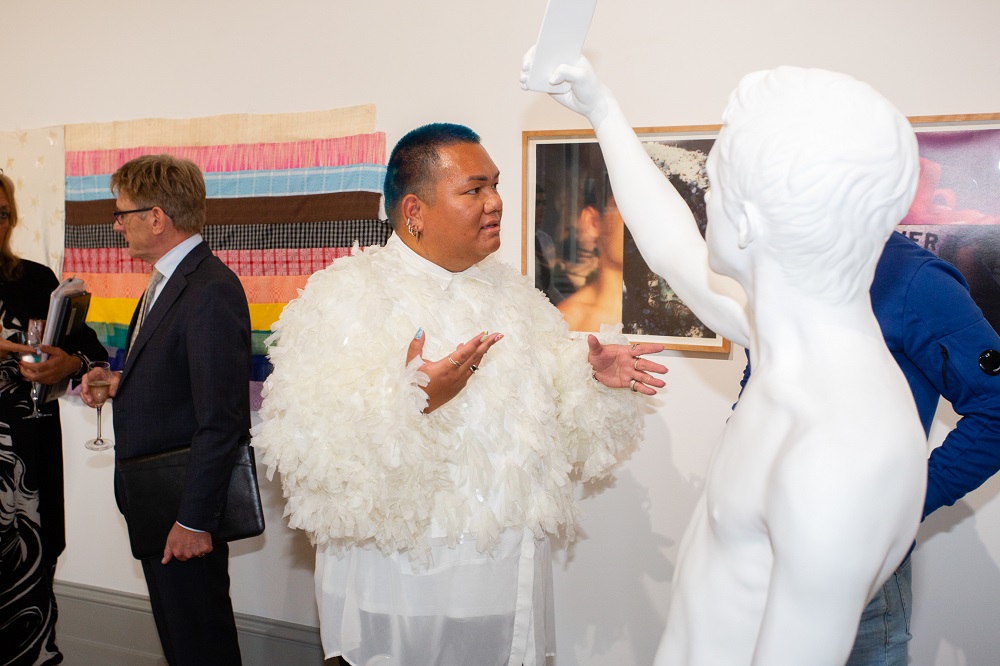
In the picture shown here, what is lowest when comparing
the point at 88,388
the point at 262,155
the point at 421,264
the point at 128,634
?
the point at 128,634

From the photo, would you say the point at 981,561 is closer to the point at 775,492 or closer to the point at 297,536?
the point at 775,492

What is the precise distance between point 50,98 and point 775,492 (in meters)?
3.69

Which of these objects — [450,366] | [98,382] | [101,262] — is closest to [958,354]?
[450,366]

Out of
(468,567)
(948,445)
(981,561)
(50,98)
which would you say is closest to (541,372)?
(468,567)

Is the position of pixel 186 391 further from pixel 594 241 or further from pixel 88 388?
pixel 594 241

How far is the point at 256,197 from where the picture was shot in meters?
3.03

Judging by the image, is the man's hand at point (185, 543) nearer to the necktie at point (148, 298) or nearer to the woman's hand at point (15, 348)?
the necktie at point (148, 298)

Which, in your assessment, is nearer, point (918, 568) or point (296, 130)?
point (918, 568)

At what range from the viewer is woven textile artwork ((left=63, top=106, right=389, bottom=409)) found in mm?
2865

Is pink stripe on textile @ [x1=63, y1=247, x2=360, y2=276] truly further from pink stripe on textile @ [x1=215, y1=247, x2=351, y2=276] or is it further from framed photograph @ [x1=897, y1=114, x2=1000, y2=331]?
framed photograph @ [x1=897, y1=114, x2=1000, y2=331]

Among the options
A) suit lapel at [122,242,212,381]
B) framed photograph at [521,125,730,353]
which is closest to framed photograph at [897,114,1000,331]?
framed photograph at [521,125,730,353]

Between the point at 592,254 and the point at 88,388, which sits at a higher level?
the point at 592,254

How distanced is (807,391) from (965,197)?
68.1 inches

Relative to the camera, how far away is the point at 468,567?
1857 millimetres
